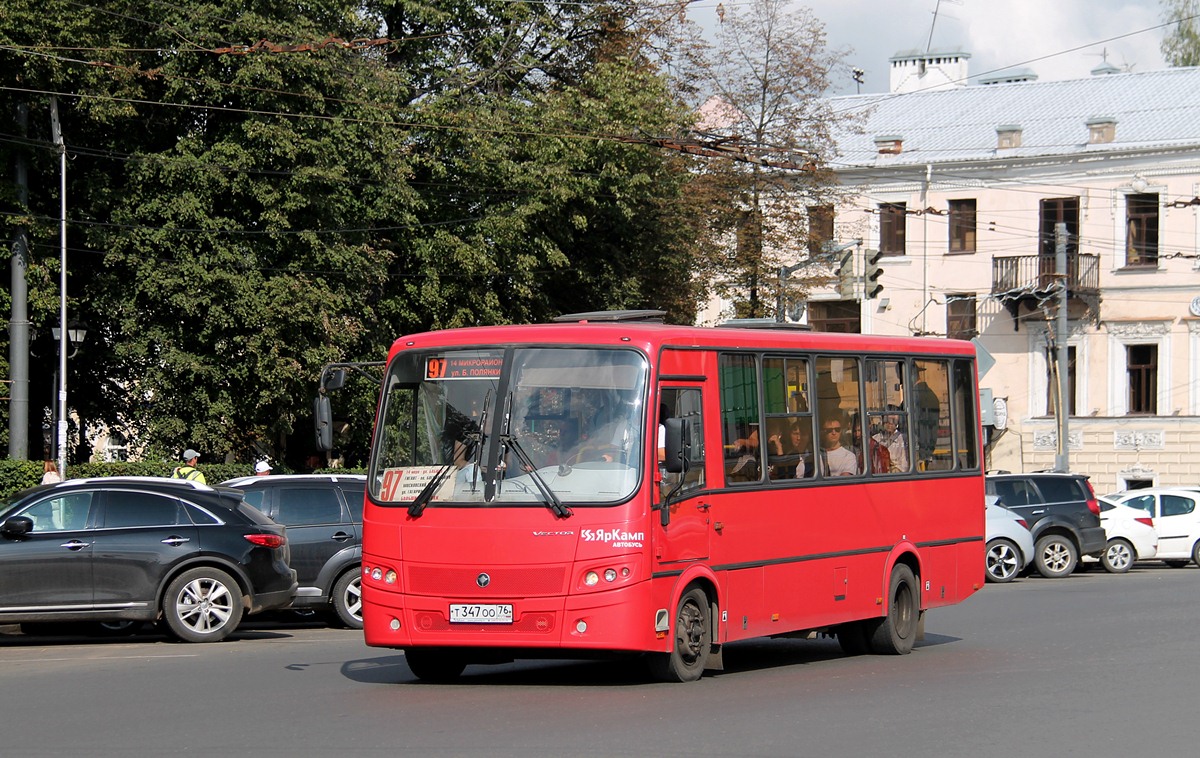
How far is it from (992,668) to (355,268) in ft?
75.6

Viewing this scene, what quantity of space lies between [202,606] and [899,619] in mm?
6966

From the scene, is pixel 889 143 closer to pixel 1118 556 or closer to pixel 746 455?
pixel 1118 556

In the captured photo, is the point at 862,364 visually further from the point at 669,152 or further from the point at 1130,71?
the point at 1130,71

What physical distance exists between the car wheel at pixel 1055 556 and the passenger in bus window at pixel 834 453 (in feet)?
53.3

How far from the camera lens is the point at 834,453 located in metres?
14.6

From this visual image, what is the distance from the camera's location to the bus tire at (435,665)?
501 inches

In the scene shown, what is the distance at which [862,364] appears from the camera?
15.2 m

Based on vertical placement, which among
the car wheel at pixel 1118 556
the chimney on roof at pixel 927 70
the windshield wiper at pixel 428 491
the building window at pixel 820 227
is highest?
the chimney on roof at pixel 927 70

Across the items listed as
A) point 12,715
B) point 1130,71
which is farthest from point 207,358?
point 1130,71

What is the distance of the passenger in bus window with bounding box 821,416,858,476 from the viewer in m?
14.4

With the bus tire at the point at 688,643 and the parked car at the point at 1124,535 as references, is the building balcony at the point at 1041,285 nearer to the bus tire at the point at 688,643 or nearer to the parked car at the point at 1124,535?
the parked car at the point at 1124,535

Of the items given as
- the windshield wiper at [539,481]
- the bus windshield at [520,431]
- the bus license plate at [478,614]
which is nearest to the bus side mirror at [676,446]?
the bus windshield at [520,431]

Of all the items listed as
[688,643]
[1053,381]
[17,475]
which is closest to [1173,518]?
[1053,381]

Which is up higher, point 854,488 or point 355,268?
point 355,268
